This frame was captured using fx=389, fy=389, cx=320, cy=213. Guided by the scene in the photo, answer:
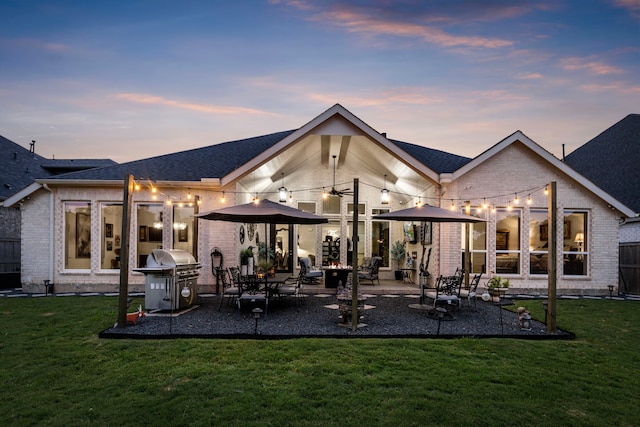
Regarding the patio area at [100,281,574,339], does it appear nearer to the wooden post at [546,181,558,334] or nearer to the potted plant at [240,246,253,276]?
the wooden post at [546,181,558,334]

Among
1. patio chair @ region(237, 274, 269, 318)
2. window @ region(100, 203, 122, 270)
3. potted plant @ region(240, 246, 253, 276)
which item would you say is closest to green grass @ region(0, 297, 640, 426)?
patio chair @ region(237, 274, 269, 318)

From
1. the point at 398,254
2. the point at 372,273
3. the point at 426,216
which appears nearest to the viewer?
the point at 426,216

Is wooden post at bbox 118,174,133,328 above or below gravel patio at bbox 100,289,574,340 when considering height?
above

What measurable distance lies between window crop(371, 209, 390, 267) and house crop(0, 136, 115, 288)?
12.0 m

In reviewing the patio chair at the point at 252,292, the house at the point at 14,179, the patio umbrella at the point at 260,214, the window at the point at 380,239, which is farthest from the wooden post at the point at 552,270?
the house at the point at 14,179

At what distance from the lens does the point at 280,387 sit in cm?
435

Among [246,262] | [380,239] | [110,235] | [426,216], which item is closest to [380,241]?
[380,239]

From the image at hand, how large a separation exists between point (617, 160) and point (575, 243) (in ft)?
30.9

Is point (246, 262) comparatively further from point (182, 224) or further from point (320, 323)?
point (320, 323)

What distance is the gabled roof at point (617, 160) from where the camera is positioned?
53.7 feet

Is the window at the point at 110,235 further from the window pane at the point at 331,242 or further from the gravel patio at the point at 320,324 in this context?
the window pane at the point at 331,242

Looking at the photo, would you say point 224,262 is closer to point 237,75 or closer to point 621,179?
point 237,75

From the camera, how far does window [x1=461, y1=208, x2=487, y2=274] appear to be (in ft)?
39.5

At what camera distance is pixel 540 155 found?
11.8 metres
